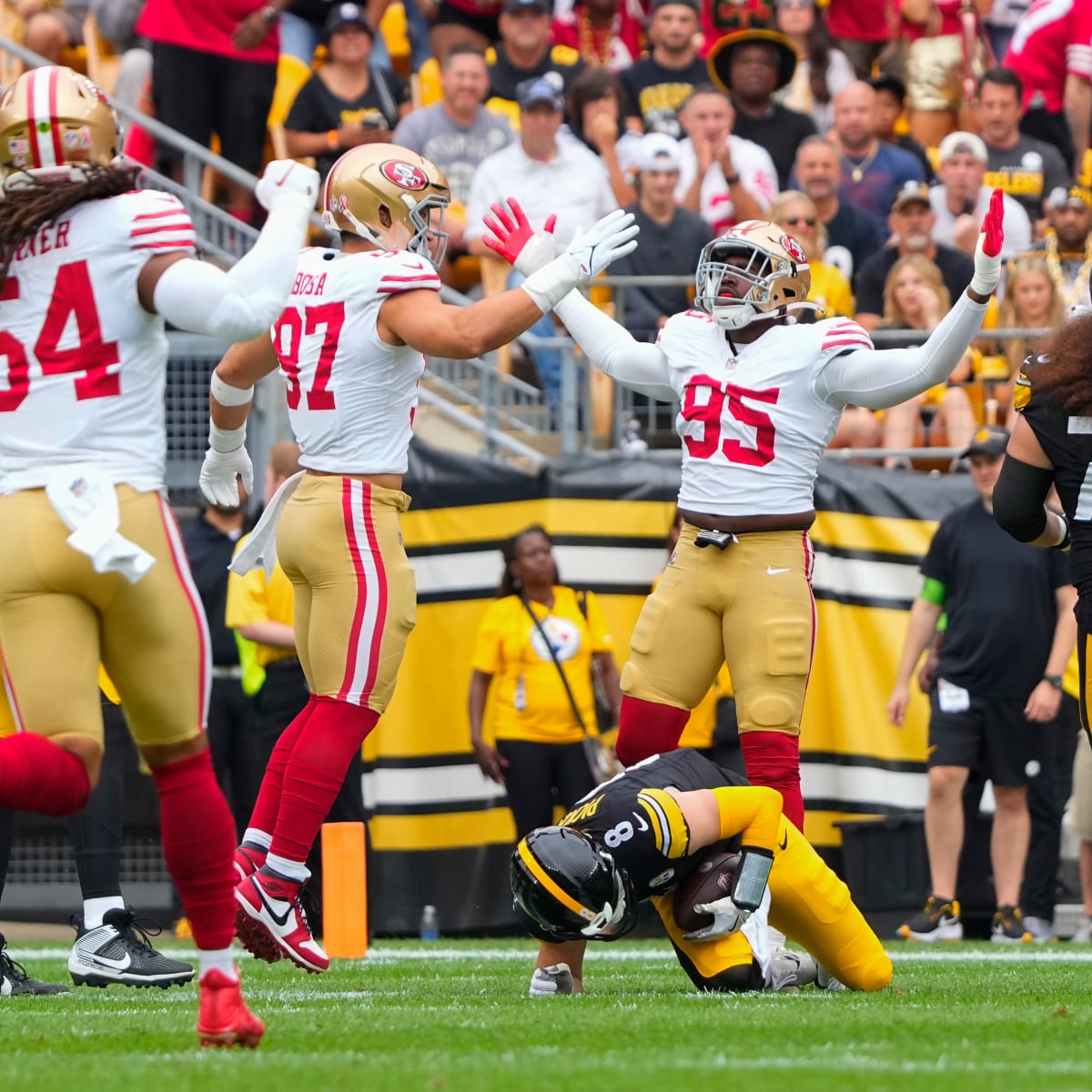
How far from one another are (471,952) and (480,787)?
68.0 inches

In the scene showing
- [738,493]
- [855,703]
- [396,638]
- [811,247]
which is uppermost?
[811,247]

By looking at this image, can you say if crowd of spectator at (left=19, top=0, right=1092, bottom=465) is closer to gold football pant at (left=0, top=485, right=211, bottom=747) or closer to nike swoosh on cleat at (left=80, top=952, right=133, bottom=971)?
nike swoosh on cleat at (left=80, top=952, right=133, bottom=971)

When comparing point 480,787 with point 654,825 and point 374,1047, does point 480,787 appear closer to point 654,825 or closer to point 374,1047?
point 654,825

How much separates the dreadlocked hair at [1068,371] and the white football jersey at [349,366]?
1735 mm

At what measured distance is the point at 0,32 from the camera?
13.1 m

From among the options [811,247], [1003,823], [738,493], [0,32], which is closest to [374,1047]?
[738,493]

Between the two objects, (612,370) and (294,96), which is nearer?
(612,370)

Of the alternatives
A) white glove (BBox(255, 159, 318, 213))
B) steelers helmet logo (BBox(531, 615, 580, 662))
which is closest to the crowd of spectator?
steelers helmet logo (BBox(531, 615, 580, 662))

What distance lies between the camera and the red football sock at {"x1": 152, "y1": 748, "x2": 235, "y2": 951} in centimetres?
430

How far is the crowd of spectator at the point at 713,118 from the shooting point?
11055 millimetres

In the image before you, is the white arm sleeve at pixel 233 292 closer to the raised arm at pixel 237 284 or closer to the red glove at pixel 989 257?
the raised arm at pixel 237 284

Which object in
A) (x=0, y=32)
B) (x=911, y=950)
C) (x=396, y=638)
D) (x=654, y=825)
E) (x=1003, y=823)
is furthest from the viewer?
(x=0, y=32)

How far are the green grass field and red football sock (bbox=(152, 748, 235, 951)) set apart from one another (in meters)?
0.26

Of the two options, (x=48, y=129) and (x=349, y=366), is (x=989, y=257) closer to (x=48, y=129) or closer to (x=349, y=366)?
(x=349, y=366)
